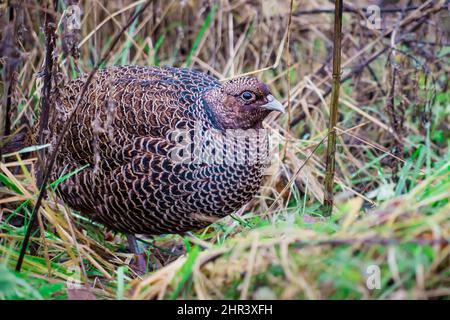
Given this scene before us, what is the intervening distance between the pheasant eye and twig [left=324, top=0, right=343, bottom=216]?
1.33 feet

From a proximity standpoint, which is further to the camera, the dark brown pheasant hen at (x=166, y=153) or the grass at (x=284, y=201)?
the dark brown pheasant hen at (x=166, y=153)

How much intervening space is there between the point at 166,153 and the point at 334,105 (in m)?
0.82

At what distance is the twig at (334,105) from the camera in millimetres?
2959

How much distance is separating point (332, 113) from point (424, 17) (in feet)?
5.92

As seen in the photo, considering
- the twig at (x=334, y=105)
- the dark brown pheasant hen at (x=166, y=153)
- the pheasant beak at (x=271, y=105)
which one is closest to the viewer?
the twig at (x=334, y=105)

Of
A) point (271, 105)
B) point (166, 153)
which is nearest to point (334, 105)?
point (271, 105)

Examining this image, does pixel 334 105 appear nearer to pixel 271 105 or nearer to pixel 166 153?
pixel 271 105

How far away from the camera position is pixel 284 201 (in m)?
4.10

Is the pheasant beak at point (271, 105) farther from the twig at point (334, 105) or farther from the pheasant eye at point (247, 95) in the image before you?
the twig at point (334, 105)

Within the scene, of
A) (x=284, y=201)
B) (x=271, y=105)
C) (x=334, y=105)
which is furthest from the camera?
(x=284, y=201)

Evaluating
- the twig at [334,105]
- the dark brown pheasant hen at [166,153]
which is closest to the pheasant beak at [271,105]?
the dark brown pheasant hen at [166,153]

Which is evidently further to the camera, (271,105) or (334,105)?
Result: (271,105)

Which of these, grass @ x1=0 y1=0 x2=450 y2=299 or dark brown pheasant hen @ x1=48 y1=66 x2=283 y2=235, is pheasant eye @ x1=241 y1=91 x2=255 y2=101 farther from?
grass @ x1=0 y1=0 x2=450 y2=299

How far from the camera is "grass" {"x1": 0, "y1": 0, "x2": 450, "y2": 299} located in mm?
2131
